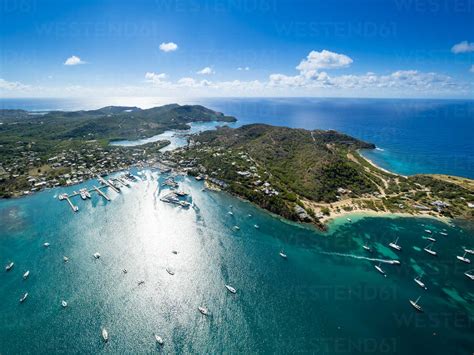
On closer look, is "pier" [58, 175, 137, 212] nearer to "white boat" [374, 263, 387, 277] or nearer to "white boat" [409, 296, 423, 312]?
"white boat" [374, 263, 387, 277]

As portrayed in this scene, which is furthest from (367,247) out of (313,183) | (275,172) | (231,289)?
(275,172)

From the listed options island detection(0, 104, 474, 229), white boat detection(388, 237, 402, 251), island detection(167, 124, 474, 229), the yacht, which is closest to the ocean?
the yacht

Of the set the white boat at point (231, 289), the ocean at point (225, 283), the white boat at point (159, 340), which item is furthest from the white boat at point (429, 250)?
the white boat at point (159, 340)

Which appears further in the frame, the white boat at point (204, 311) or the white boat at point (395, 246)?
the white boat at point (395, 246)

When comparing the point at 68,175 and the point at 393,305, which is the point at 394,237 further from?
the point at 68,175

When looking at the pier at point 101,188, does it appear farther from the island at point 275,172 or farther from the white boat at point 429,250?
the white boat at point 429,250

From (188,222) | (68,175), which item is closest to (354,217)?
(188,222)
